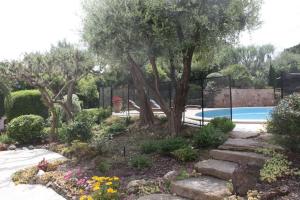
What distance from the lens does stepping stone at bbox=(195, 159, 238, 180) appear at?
5.89 meters

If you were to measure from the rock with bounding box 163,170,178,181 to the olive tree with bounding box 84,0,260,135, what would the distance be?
3.25m

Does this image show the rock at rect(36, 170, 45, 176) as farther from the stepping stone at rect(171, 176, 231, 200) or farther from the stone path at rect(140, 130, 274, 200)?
the stepping stone at rect(171, 176, 231, 200)

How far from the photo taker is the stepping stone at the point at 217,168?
5886 mm

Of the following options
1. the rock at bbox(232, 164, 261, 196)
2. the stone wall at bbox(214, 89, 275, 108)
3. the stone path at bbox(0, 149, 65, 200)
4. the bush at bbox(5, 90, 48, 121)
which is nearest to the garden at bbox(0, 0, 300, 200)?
the rock at bbox(232, 164, 261, 196)

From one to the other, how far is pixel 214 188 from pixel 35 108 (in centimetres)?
1339

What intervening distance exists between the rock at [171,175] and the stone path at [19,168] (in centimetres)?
189

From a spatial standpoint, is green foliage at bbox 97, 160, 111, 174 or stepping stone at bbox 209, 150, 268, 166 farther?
green foliage at bbox 97, 160, 111, 174

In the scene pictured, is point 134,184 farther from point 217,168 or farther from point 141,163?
point 217,168

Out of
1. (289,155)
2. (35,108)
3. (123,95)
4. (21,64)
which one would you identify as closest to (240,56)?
(123,95)

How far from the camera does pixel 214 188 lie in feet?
17.8

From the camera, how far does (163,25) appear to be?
827cm

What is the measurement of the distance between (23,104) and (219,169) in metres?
13.0

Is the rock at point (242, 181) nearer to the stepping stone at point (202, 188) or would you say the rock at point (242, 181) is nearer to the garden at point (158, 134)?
the garden at point (158, 134)

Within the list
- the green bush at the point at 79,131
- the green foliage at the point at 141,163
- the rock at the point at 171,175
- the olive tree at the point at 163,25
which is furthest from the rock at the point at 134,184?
the green bush at the point at 79,131
